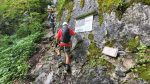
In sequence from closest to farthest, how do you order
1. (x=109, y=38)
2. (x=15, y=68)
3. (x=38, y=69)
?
(x=109, y=38), (x=38, y=69), (x=15, y=68)

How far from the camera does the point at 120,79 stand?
31.2 ft

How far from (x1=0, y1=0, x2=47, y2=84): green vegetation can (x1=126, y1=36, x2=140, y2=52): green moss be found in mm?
6280

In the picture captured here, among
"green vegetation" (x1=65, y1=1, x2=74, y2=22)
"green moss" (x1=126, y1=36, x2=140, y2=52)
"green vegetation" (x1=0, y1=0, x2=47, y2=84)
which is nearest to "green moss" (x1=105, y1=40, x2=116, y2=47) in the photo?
→ "green moss" (x1=126, y1=36, x2=140, y2=52)

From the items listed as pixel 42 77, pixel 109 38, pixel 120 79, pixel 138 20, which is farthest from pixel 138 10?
pixel 42 77

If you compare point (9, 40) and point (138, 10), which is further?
point (9, 40)

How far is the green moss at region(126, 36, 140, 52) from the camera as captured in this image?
31.9ft

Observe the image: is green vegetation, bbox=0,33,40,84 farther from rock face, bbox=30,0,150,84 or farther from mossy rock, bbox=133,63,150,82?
mossy rock, bbox=133,63,150,82

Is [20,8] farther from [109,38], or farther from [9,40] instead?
[109,38]

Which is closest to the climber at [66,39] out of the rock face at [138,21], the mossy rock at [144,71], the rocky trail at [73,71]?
the rocky trail at [73,71]

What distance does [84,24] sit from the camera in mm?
12711

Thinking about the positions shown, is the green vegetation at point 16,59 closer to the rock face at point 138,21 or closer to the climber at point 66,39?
the climber at point 66,39

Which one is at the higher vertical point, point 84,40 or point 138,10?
point 138,10

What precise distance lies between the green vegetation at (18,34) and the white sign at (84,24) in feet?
11.4

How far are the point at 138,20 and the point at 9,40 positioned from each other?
1101 cm
